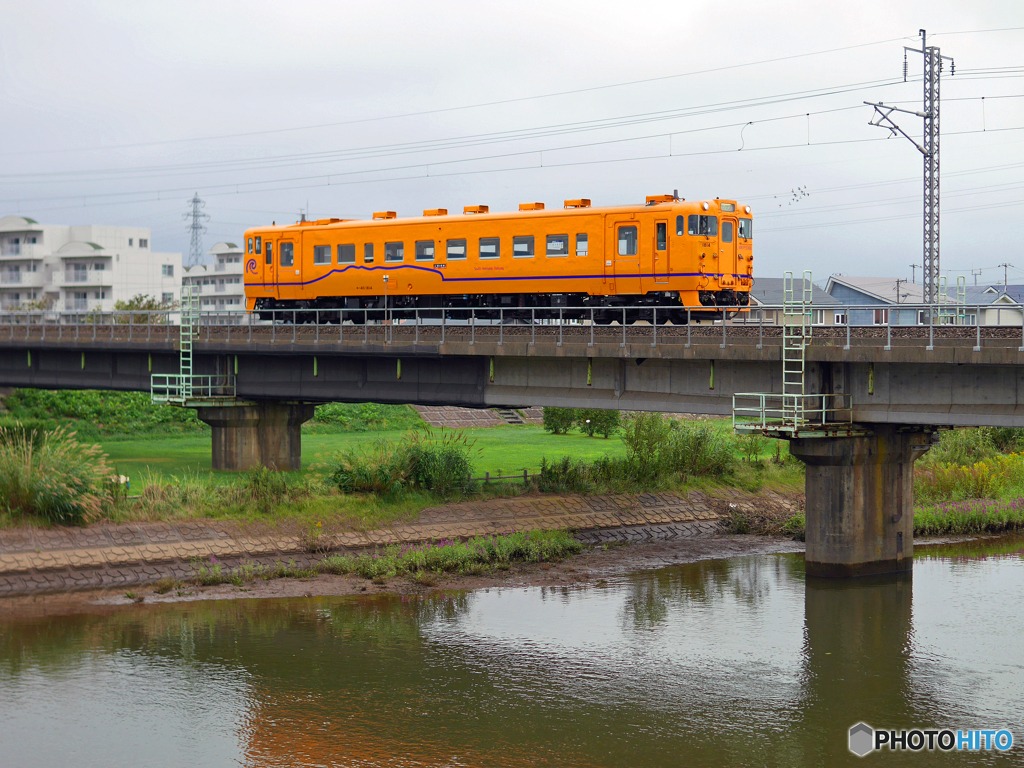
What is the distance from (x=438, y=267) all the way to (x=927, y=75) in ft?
54.8

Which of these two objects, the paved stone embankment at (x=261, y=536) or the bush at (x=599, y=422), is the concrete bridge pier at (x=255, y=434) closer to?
the paved stone embankment at (x=261, y=536)

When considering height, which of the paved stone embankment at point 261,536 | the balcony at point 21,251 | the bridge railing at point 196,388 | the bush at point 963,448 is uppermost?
the balcony at point 21,251

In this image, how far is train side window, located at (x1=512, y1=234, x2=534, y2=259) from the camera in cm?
3525

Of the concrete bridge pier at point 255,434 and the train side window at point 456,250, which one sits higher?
the train side window at point 456,250

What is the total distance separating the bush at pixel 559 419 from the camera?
56750 millimetres

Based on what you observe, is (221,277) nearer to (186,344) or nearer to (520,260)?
(186,344)

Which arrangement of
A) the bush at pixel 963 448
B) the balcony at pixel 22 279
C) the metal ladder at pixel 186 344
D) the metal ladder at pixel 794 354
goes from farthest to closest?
the balcony at pixel 22 279, the bush at pixel 963 448, the metal ladder at pixel 186 344, the metal ladder at pixel 794 354

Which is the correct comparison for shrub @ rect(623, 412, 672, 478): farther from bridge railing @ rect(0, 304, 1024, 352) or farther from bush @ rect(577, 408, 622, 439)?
bush @ rect(577, 408, 622, 439)

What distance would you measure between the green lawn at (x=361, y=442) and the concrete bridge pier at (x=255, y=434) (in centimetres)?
92

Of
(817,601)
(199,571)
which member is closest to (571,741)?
(817,601)

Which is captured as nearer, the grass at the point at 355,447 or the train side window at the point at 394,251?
the train side window at the point at 394,251

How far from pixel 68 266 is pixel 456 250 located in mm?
79677

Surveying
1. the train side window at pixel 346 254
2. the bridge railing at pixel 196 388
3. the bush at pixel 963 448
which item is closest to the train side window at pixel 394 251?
the train side window at pixel 346 254

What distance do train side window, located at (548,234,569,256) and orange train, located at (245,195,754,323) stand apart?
3 cm
